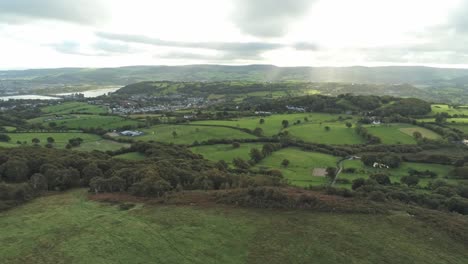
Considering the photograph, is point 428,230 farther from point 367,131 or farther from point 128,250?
point 367,131

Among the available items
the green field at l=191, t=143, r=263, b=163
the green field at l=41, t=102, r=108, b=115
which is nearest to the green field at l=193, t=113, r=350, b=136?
the green field at l=191, t=143, r=263, b=163

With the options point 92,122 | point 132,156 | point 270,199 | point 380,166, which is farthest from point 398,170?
point 92,122

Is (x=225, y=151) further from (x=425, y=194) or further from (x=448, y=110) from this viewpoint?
(x=448, y=110)

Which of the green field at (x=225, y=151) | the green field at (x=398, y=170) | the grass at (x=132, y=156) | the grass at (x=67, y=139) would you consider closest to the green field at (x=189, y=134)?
the green field at (x=225, y=151)

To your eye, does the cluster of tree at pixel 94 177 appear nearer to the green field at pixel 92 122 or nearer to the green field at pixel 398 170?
the green field at pixel 398 170

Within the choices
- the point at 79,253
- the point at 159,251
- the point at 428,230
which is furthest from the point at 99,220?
the point at 428,230

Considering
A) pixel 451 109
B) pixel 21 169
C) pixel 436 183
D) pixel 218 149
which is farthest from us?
pixel 451 109
